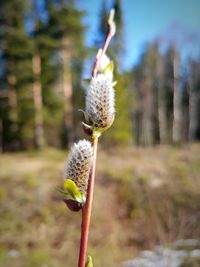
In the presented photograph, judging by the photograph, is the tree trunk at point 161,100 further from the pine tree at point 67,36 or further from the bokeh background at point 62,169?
the pine tree at point 67,36

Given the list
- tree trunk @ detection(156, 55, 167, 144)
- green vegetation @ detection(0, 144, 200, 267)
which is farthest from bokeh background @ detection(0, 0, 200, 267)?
tree trunk @ detection(156, 55, 167, 144)

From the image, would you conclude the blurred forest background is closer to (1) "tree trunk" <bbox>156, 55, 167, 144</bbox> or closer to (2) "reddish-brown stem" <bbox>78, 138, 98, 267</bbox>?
(1) "tree trunk" <bbox>156, 55, 167, 144</bbox>

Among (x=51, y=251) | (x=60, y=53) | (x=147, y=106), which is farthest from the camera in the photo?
(x=147, y=106)

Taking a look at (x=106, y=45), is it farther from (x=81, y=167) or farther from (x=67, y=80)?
(x=67, y=80)

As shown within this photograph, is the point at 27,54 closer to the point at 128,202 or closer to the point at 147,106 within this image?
the point at 128,202

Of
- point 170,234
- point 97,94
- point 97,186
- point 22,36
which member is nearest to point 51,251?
point 170,234

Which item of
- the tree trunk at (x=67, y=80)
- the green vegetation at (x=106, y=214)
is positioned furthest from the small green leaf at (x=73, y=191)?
the tree trunk at (x=67, y=80)

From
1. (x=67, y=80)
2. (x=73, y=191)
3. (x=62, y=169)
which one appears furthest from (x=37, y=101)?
(x=73, y=191)
